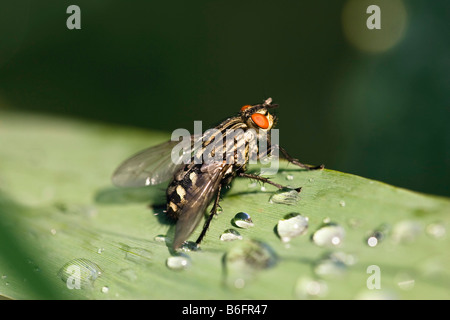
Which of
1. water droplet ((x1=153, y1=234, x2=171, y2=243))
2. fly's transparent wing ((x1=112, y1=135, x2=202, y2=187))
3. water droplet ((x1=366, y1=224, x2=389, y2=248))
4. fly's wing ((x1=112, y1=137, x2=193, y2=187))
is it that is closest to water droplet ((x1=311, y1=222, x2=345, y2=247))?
water droplet ((x1=366, y1=224, x2=389, y2=248))

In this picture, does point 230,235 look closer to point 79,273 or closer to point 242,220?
point 242,220

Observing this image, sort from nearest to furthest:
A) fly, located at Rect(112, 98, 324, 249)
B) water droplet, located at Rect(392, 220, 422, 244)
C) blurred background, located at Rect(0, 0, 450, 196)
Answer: water droplet, located at Rect(392, 220, 422, 244), fly, located at Rect(112, 98, 324, 249), blurred background, located at Rect(0, 0, 450, 196)

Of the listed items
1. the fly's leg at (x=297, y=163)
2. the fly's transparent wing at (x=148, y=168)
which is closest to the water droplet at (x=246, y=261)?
the fly's leg at (x=297, y=163)

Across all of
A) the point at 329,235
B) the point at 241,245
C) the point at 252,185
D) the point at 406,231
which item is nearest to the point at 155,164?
the point at 252,185

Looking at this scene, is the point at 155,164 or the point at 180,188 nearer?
the point at 180,188

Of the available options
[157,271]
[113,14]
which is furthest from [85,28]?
[157,271]

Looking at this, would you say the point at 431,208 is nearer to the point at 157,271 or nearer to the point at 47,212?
the point at 157,271

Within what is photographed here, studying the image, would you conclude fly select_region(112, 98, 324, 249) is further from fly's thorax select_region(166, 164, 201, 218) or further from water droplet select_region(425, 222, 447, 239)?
water droplet select_region(425, 222, 447, 239)
